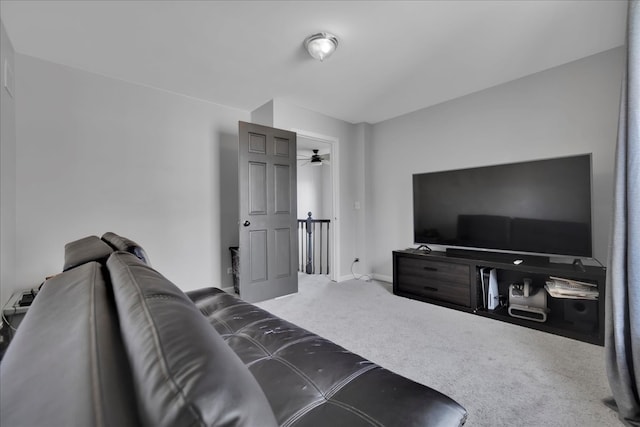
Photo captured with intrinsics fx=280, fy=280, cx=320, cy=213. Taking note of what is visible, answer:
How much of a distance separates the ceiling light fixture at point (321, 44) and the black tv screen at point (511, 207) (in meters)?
1.85

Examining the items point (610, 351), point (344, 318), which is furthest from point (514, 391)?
point (344, 318)

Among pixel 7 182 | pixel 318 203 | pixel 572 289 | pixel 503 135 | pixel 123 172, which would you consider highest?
pixel 503 135

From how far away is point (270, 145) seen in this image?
3396 mm

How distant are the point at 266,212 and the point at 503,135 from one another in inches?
110

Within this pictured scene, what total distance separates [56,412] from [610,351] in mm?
2246

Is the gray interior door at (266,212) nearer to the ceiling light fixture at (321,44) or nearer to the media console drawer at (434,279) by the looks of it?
the ceiling light fixture at (321,44)

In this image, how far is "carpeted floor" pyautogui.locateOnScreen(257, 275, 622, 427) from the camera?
145 centimetres

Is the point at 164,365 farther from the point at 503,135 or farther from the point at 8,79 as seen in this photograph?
the point at 503,135

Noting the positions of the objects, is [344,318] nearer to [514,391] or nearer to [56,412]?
[514,391]

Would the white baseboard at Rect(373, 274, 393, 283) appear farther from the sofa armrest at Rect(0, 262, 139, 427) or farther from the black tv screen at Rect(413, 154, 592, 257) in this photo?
the sofa armrest at Rect(0, 262, 139, 427)

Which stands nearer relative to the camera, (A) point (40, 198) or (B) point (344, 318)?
(A) point (40, 198)

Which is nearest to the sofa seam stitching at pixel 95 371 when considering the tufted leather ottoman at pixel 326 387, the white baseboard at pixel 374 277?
the tufted leather ottoman at pixel 326 387

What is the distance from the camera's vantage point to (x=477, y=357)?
196 centimetres

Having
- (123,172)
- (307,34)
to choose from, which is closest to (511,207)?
(307,34)
